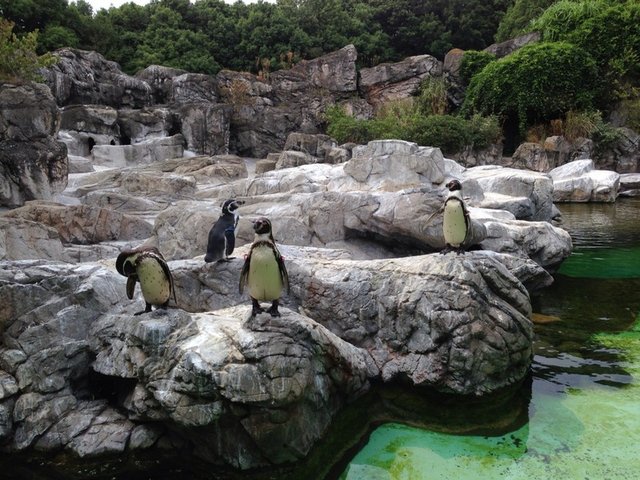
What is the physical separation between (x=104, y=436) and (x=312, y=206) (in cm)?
571

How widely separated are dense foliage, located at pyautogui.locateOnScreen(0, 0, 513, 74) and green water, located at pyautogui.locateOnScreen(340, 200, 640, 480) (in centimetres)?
2275

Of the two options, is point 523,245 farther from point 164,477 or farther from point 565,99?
point 565,99

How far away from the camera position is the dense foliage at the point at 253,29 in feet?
76.9

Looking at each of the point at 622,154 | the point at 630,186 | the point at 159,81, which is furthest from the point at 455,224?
the point at 159,81

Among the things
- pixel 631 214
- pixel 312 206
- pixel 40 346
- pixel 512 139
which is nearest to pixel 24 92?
pixel 312 206

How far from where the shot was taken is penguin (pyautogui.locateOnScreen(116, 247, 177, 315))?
178 inches

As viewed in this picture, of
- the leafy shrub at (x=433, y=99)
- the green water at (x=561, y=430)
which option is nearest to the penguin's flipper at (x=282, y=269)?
the green water at (x=561, y=430)

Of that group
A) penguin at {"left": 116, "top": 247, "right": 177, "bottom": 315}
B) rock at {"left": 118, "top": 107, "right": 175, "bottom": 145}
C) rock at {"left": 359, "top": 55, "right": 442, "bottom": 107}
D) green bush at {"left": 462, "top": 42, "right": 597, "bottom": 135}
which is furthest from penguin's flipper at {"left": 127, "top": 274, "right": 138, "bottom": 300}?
rock at {"left": 359, "top": 55, "right": 442, "bottom": 107}

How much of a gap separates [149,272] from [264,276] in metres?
1.07

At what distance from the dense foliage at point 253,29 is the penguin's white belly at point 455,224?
70.9 ft

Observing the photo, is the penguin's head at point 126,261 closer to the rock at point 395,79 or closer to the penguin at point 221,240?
the penguin at point 221,240

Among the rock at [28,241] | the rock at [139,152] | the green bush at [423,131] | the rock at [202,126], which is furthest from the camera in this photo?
the green bush at [423,131]

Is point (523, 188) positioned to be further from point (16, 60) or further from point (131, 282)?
point (16, 60)

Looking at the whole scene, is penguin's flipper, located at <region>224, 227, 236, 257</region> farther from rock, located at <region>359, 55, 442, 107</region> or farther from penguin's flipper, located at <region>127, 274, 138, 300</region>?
rock, located at <region>359, 55, 442, 107</region>
